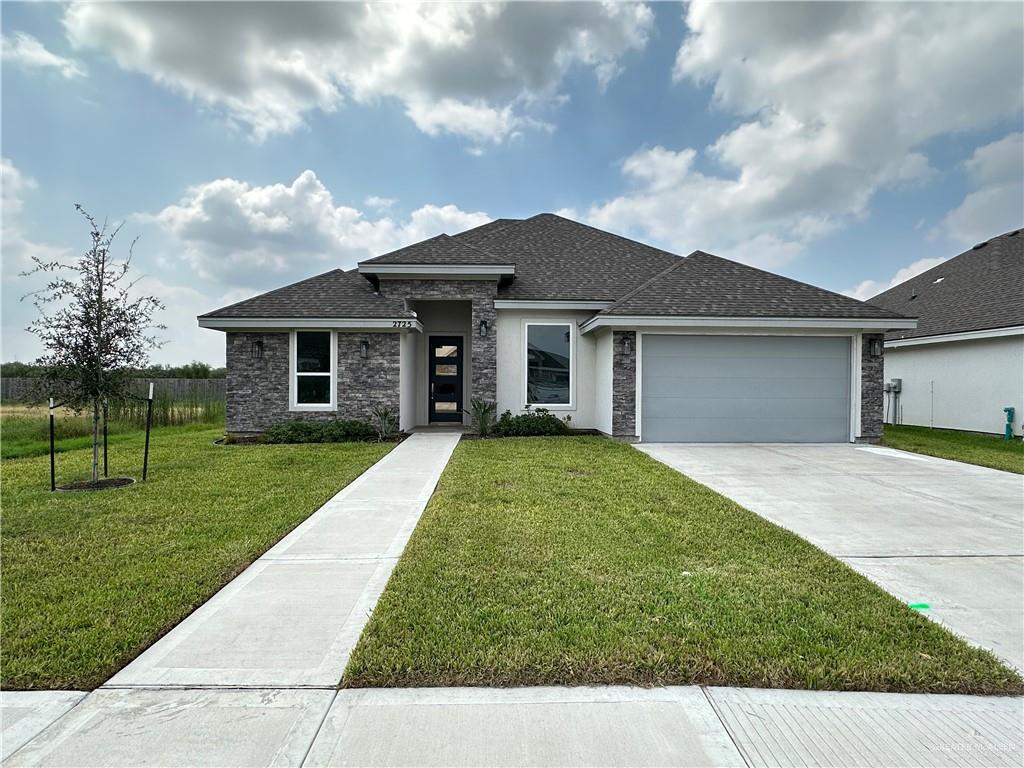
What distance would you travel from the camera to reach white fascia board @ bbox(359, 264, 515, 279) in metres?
11.4

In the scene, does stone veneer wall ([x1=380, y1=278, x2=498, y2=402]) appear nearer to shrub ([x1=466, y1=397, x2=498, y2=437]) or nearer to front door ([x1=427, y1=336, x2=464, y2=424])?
shrub ([x1=466, y1=397, x2=498, y2=437])

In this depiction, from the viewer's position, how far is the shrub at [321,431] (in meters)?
10.9

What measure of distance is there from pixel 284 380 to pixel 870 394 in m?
13.3

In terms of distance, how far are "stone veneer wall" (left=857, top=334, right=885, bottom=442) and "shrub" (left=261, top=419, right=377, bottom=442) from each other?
10.9 m

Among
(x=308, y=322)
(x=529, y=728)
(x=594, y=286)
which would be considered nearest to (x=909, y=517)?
(x=529, y=728)

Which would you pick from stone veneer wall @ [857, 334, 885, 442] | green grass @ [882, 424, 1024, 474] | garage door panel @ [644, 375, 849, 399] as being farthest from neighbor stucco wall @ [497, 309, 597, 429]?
green grass @ [882, 424, 1024, 474]

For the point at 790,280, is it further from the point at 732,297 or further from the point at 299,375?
Answer: the point at 299,375

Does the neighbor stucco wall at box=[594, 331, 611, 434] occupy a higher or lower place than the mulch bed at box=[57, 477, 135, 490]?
higher

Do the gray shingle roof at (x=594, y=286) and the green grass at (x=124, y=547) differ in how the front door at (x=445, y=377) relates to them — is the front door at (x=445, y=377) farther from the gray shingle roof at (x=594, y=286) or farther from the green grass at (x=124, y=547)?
the green grass at (x=124, y=547)

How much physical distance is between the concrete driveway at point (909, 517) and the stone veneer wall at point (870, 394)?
1.44 meters

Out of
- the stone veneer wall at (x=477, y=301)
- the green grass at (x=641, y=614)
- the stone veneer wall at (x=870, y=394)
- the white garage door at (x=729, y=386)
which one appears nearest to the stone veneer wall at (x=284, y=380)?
the stone veneer wall at (x=477, y=301)

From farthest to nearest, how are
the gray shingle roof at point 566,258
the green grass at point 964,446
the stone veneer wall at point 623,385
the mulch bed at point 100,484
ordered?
the gray shingle roof at point 566,258 → the stone veneer wall at point 623,385 → the green grass at point 964,446 → the mulch bed at point 100,484

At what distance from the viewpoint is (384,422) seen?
11156 mm

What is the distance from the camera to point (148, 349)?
711 cm
